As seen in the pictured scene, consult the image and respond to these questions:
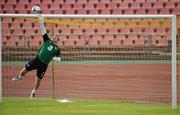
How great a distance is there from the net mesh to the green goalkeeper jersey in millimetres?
1506

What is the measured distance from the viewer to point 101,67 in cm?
2441

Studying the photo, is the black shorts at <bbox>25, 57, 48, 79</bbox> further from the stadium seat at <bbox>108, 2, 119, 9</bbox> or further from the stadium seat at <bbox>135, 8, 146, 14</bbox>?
the stadium seat at <bbox>108, 2, 119, 9</bbox>

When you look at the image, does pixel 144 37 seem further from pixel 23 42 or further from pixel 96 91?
pixel 96 91

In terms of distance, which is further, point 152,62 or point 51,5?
point 51,5

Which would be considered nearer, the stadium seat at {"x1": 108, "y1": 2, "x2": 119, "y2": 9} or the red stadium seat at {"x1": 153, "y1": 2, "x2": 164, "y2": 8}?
the red stadium seat at {"x1": 153, "y1": 2, "x2": 164, "y2": 8}

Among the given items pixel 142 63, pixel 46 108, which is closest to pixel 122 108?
pixel 46 108

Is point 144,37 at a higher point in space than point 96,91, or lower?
higher

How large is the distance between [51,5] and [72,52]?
9.16 metres

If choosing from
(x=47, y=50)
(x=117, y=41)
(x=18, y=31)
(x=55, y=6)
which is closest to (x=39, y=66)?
(x=47, y=50)

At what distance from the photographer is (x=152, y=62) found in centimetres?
2266

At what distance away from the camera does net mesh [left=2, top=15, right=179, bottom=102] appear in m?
18.8

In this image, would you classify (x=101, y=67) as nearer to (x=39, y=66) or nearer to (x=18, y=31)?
(x=39, y=66)

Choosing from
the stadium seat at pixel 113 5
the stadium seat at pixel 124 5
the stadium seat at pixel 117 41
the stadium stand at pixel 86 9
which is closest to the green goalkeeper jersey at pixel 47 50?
the stadium seat at pixel 117 41

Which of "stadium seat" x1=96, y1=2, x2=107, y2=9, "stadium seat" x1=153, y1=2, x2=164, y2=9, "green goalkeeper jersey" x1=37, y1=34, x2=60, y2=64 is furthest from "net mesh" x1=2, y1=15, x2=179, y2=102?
"stadium seat" x1=96, y1=2, x2=107, y2=9
